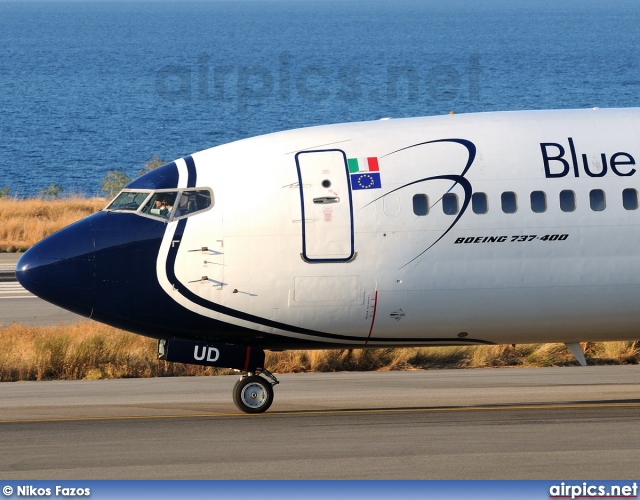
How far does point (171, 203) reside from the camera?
17.5 meters

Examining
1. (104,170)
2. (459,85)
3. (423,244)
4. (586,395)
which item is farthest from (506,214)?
(459,85)

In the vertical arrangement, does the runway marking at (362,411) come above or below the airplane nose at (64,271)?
below

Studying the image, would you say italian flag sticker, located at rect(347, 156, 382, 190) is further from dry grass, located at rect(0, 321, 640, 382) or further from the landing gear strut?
dry grass, located at rect(0, 321, 640, 382)

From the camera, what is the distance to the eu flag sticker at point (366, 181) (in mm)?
17203

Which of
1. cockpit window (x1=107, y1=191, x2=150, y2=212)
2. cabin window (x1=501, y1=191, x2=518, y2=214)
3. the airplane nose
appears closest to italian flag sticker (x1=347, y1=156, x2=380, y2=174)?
cabin window (x1=501, y1=191, x2=518, y2=214)

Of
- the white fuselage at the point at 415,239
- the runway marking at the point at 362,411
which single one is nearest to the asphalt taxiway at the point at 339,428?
the runway marking at the point at 362,411

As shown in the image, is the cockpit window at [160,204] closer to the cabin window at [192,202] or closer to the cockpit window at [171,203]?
the cockpit window at [171,203]

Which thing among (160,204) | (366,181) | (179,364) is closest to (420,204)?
(366,181)

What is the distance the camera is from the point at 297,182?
17281 millimetres

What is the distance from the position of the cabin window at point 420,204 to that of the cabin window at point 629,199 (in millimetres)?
2941

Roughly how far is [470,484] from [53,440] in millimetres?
6136

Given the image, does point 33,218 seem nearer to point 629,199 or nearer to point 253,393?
point 253,393

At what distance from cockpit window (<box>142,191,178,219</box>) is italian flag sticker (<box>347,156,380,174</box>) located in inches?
103

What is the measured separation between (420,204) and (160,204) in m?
3.82
